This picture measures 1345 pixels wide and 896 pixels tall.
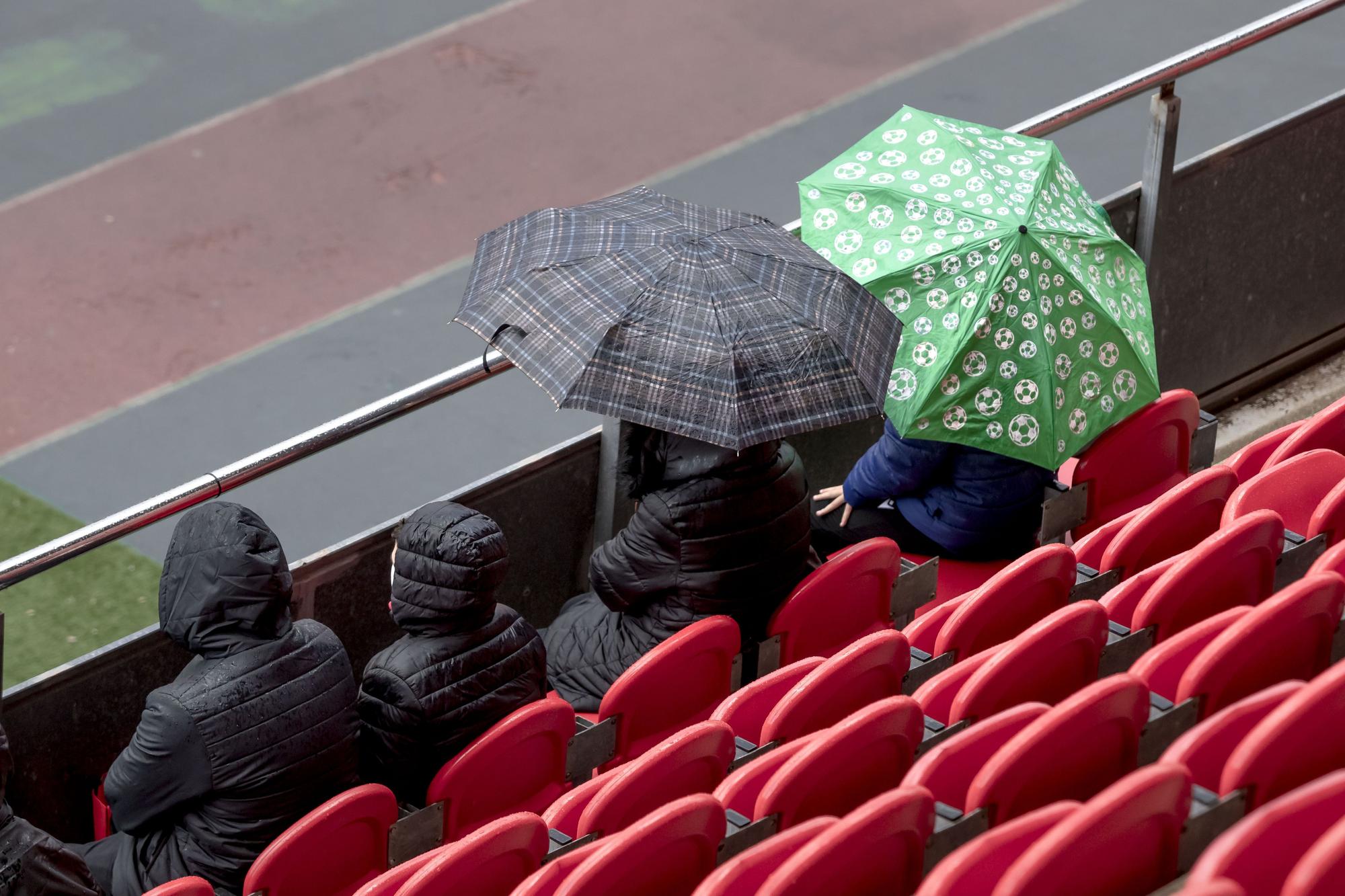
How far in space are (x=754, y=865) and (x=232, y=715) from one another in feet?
3.65

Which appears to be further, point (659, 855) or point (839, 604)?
point (839, 604)

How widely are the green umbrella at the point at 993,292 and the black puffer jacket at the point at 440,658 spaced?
1.10m

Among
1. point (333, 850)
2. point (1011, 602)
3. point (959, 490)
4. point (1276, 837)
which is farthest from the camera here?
point (959, 490)

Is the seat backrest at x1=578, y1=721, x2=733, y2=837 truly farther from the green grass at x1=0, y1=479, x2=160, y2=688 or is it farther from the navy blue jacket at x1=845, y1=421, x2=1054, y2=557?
the green grass at x1=0, y1=479, x2=160, y2=688

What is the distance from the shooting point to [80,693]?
3.85 m

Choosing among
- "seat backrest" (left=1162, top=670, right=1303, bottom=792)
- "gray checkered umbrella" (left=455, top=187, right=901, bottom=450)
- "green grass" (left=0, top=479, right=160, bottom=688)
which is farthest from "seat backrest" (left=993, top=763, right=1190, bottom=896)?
"green grass" (left=0, top=479, right=160, bottom=688)

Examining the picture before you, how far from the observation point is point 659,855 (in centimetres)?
279

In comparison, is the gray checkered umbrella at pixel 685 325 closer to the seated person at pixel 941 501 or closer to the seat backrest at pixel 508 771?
the seated person at pixel 941 501

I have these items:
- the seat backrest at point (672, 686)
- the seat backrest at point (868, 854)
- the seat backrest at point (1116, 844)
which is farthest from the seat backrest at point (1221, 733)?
the seat backrest at point (672, 686)

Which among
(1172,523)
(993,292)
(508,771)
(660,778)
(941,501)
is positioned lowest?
(508,771)

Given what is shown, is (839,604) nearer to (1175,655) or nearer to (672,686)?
(672,686)

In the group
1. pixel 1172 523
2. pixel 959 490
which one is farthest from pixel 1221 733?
pixel 959 490

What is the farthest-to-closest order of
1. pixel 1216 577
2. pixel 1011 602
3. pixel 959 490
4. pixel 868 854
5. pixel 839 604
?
pixel 959 490
pixel 839 604
pixel 1011 602
pixel 1216 577
pixel 868 854

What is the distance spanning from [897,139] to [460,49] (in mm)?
5081
